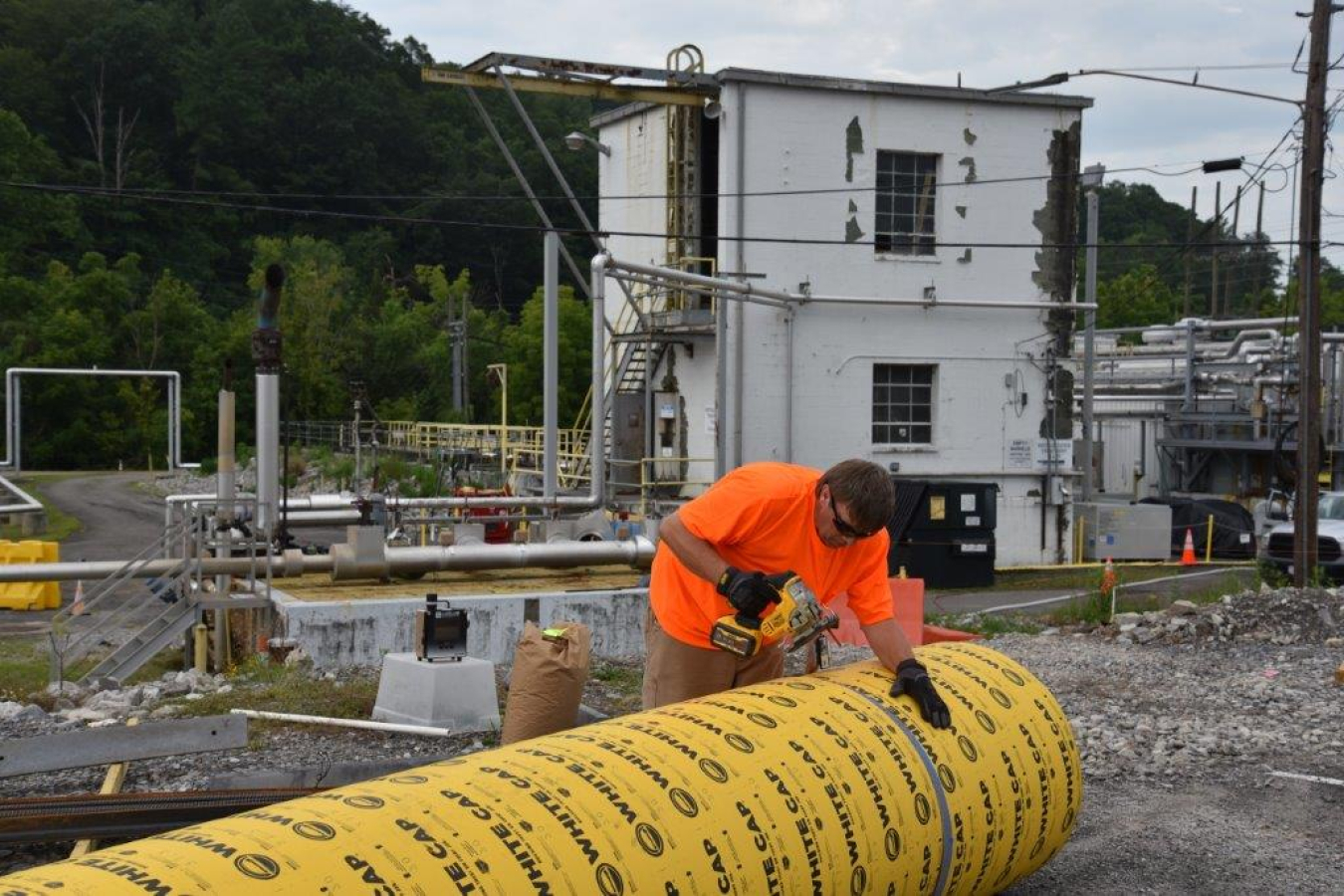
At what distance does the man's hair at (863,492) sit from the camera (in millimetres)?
5203

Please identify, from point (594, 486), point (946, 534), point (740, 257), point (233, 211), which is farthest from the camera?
point (233, 211)

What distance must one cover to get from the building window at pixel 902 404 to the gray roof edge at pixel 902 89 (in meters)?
4.26

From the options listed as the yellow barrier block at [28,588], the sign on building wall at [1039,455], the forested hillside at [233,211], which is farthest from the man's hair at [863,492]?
the forested hillside at [233,211]

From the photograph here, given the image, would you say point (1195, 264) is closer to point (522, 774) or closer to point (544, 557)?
point (544, 557)

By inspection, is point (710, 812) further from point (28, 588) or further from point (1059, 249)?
point (1059, 249)

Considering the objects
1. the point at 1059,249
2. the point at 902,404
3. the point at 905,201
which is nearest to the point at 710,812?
the point at 902,404

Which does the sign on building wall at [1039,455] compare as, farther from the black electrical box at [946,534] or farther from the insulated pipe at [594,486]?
the insulated pipe at [594,486]

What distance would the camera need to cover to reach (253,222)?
87.6 m

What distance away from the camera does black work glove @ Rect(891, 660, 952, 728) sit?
5.40 meters

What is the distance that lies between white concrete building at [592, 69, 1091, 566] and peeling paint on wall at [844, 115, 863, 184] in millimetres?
31

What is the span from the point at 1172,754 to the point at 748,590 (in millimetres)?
4291

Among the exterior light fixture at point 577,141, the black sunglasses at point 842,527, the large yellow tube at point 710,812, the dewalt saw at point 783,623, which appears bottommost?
the large yellow tube at point 710,812

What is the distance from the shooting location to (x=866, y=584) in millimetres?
5812

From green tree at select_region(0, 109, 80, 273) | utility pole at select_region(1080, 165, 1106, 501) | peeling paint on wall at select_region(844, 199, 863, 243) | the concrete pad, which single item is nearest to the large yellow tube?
the concrete pad
